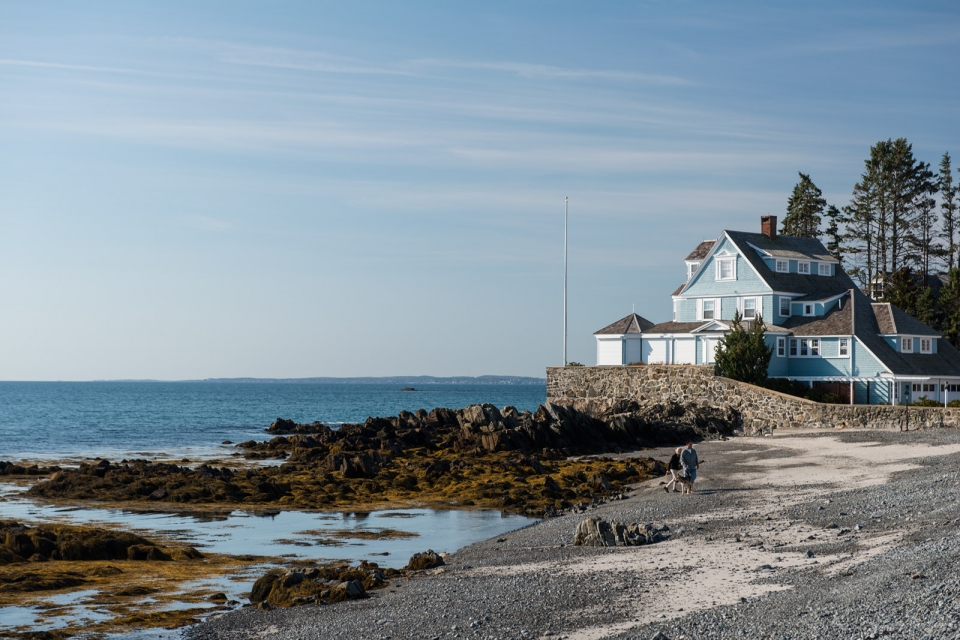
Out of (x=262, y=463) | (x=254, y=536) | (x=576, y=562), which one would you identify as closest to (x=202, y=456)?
(x=262, y=463)

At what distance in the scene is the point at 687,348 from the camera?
63.0m

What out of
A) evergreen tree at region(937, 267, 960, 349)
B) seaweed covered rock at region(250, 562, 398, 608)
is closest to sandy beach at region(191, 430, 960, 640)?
seaweed covered rock at region(250, 562, 398, 608)

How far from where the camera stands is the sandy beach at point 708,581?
45.4ft

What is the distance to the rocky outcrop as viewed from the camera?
848 inches

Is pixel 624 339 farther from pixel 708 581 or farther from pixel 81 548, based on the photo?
pixel 708 581

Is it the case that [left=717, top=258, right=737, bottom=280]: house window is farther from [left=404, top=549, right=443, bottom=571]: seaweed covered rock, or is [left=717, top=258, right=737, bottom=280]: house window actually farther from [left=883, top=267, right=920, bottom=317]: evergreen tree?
[left=404, top=549, right=443, bottom=571]: seaweed covered rock

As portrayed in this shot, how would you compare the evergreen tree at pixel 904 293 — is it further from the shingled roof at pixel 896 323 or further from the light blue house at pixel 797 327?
the shingled roof at pixel 896 323

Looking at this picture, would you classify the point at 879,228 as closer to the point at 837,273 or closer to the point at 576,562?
the point at 837,273

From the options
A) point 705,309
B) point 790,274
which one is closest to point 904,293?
point 790,274

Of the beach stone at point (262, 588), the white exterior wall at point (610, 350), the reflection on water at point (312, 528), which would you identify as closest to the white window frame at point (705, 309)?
the white exterior wall at point (610, 350)

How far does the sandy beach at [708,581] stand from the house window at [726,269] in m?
37.5

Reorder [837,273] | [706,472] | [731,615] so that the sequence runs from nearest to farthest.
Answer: [731,615] → [706,472] → [837,273]

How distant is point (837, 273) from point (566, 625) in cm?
5892

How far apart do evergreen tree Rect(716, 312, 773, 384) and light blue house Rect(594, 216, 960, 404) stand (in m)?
3.47
